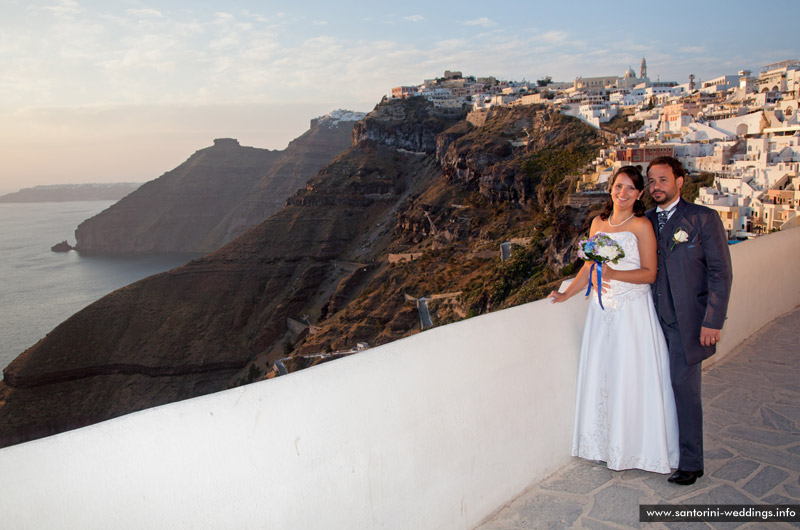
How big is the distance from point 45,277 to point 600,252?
114218 millimetres

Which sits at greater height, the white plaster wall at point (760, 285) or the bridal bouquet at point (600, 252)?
the bridal bouquet at point (600, 252)

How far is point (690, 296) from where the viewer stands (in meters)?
2.87

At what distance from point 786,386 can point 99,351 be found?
49.6 metres

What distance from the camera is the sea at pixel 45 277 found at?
67125 millimetres

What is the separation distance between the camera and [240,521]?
198 centimetres

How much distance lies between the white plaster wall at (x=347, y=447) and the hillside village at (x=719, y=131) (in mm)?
5963

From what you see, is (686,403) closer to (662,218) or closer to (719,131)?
(662,218)

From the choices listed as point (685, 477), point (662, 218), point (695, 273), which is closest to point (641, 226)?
point (662, 218)

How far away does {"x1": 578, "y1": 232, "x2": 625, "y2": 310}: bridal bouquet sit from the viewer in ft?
9.57

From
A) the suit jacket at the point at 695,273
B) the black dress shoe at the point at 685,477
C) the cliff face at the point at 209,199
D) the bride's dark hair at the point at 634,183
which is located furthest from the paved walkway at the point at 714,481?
the cliff face at the point at 209,199

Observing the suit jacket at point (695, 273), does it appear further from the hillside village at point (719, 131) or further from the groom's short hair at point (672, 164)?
the hillside village at point (719, 131)

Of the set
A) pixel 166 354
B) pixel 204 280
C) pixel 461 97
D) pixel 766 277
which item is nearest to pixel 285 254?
pixel 204 280

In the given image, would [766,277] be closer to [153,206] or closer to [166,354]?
[166,354]

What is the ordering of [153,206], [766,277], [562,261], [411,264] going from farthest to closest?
[153,206]
[411,264]
[562,261]
[766,277]
